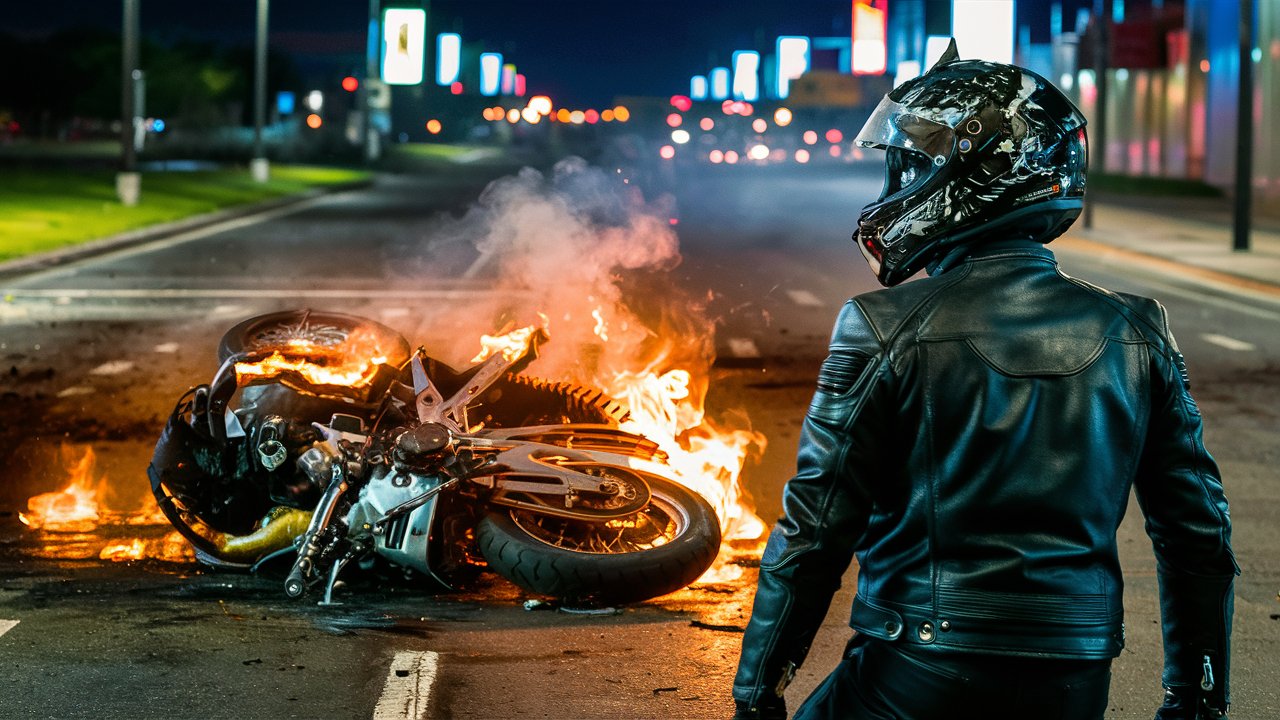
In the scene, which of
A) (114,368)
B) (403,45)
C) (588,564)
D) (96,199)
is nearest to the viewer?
(588,564)

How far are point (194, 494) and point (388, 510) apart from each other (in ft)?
3.57

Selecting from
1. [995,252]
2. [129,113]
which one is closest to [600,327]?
[995,252]

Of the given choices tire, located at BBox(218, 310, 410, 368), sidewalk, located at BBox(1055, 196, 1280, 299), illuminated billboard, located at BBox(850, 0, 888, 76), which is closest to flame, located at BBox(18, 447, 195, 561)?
tire, located at BBox(218, 310, 410, 368)

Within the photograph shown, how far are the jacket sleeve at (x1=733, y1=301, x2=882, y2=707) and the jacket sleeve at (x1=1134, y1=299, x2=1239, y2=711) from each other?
55cm

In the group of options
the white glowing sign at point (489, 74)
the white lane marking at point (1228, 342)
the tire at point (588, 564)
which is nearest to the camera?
the tire at point (588, 564)

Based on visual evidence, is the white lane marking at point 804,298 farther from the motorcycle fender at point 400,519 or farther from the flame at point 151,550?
the motorcycle fender at point 400,519

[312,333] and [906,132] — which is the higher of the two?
[906,132]

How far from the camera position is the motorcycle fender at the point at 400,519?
239 inches

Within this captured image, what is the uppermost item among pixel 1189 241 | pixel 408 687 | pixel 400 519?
pixel 1189 241

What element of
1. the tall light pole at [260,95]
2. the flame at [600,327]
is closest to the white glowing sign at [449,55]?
the tall light pole at [260,95]

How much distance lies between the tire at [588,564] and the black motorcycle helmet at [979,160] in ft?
10.6

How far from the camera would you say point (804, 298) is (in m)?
19.5

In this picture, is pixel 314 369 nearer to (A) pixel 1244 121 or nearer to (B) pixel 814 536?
(B) pixel 814 536

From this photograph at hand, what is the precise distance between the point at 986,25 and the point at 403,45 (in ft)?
173
